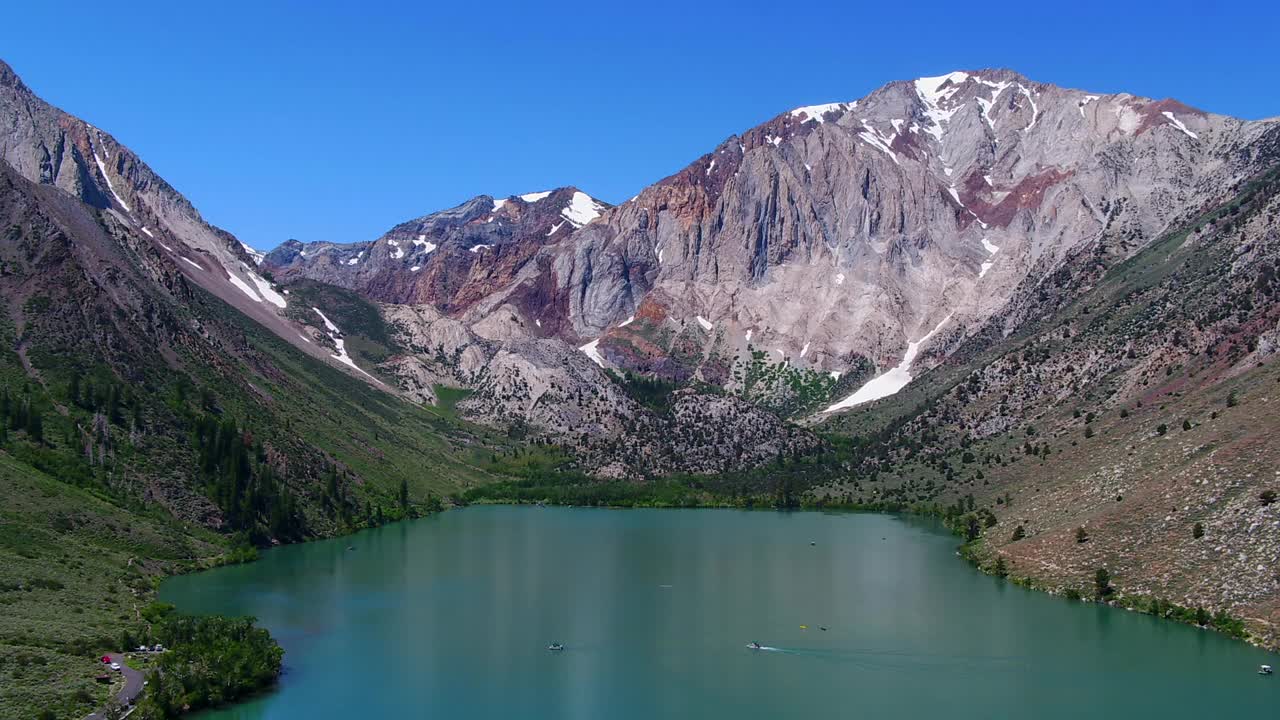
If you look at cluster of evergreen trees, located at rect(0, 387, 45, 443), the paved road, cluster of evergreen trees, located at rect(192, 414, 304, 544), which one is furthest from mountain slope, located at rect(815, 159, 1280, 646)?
cluster of evergreen trees, located at rect(0, 387, 45, 443)

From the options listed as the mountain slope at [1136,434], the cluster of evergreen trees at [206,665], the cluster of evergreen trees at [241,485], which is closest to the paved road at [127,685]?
the cluster of evergreen trees at [206,665]

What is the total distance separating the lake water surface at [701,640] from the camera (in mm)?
55000

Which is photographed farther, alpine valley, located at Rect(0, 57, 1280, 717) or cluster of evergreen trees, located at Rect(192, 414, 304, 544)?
cluster of evergreen trees, located at Rect(192, 414, 304, 544)

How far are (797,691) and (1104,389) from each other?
9060 centimetres

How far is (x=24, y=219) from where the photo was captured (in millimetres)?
121750

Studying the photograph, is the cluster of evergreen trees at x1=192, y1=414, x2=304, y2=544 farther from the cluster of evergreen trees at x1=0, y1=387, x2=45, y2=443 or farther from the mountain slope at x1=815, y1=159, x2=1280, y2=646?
the mountain slope at x1=815, y1=159, x2=1280, y2=646

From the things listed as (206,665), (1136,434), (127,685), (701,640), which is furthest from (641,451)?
(127,685)

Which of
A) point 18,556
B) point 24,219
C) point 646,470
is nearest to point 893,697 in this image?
point 18,556

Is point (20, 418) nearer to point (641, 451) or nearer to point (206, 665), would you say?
point (206, 665)

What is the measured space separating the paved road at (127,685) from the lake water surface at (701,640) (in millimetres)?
3608

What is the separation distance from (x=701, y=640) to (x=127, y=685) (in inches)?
1286

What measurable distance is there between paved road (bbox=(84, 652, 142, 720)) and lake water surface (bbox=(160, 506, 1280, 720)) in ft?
11.8

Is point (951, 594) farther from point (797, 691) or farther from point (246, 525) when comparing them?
point (246, 525)

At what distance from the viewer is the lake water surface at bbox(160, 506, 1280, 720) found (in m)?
55.0
